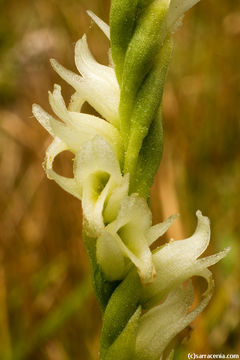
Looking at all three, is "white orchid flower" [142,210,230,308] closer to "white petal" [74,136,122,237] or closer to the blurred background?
"white petal" [74,136,122,237]

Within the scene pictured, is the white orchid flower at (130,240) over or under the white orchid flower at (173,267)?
over

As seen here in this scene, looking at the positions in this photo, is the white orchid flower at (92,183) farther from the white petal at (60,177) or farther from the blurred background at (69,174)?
the blurred background at (69,174)

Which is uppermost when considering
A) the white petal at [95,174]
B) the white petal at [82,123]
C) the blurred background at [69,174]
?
the white petal at [82,123]

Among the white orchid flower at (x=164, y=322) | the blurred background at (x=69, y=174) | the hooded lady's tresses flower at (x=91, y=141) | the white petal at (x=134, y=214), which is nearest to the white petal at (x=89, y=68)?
the hooded lady's tresses flower at (x=91, y=141)

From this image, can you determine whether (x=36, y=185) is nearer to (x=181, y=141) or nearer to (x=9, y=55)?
(x=181, y=141)

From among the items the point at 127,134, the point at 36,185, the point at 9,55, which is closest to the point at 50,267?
the point at 36,185

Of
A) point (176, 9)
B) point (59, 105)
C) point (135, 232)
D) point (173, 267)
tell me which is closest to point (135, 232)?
point (135, 232)
